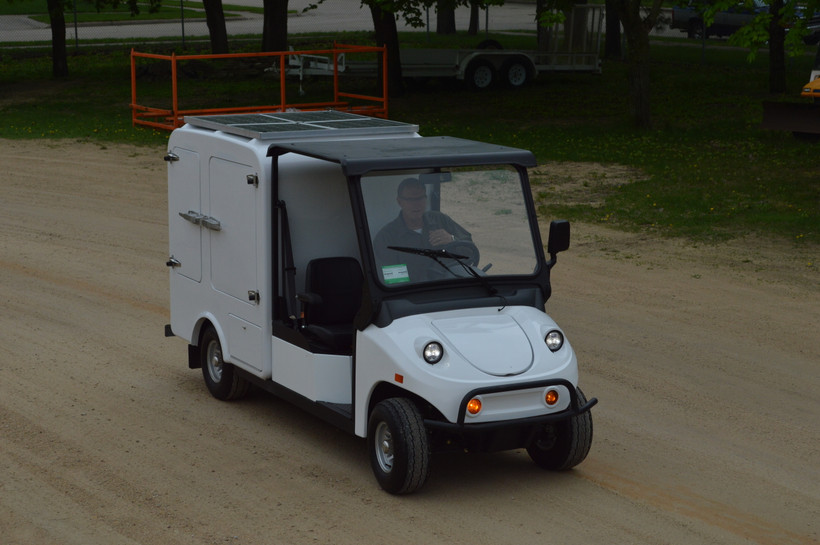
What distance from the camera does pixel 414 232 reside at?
24.3 feet

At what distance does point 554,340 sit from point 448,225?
101 centimetres

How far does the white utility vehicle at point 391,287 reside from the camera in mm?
6871

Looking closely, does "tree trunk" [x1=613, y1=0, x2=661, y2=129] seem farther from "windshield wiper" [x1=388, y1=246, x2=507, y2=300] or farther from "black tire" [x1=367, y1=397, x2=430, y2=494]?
"black tire" [x1=367, y1=397, x2=430, y2=494]

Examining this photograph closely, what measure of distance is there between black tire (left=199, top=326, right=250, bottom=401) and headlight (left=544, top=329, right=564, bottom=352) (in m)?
2.73

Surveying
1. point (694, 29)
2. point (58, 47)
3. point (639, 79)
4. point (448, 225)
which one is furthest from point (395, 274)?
point (694, 29)

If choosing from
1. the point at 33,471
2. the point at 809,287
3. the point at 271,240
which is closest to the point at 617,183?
the point at 809,287

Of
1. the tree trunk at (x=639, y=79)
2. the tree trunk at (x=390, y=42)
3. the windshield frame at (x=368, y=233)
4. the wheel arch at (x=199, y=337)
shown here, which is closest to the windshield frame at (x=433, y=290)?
the windshield frame at (x=368, y=233)

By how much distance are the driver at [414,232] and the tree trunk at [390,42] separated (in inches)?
811

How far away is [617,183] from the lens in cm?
1872

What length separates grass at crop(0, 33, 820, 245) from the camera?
16734mm

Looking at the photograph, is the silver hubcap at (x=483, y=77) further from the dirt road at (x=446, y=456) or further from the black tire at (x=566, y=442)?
the black tire at (x=566, y=442)

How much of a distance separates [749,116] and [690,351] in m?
16.7

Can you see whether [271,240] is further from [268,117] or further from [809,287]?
[809,287]

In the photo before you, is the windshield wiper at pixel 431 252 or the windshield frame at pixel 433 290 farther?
the windshield wiper at pixel 431 252
